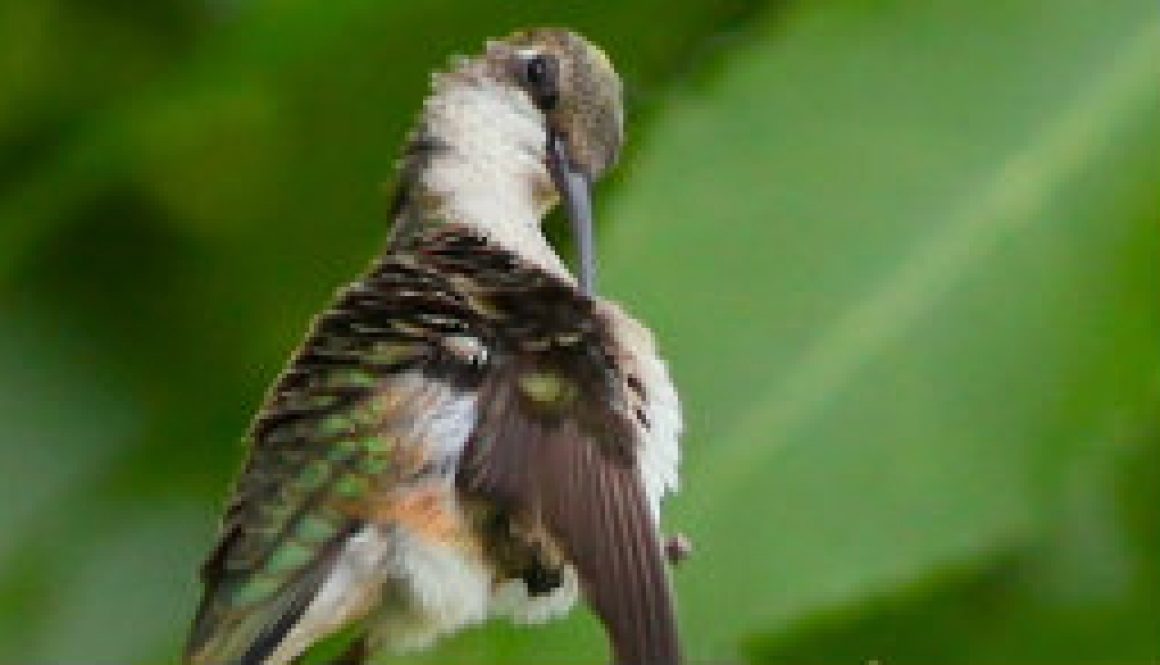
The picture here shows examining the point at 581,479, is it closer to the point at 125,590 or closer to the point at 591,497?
the point at 591,497

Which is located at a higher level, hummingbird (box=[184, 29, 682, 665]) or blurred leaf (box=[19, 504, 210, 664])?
hummingbird (box=[184, 29, 682, 665])

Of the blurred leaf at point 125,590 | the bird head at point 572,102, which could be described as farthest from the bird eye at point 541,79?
the blurred leaf at point 125,590

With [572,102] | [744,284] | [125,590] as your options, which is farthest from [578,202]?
[125,590]

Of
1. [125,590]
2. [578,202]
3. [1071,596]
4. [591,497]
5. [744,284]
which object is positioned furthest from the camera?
[1071,596]

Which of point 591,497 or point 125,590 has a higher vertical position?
point 591,497

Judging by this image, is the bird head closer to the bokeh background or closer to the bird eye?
the bird eye

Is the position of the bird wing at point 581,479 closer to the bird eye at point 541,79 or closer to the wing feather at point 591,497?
the wing feather at point 591,497

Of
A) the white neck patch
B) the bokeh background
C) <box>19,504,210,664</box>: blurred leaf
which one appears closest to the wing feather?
the white neck patch

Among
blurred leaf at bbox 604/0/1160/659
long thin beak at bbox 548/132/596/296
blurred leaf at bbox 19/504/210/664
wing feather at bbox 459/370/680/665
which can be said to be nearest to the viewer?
wing feather at bbox 459/370/680/665
